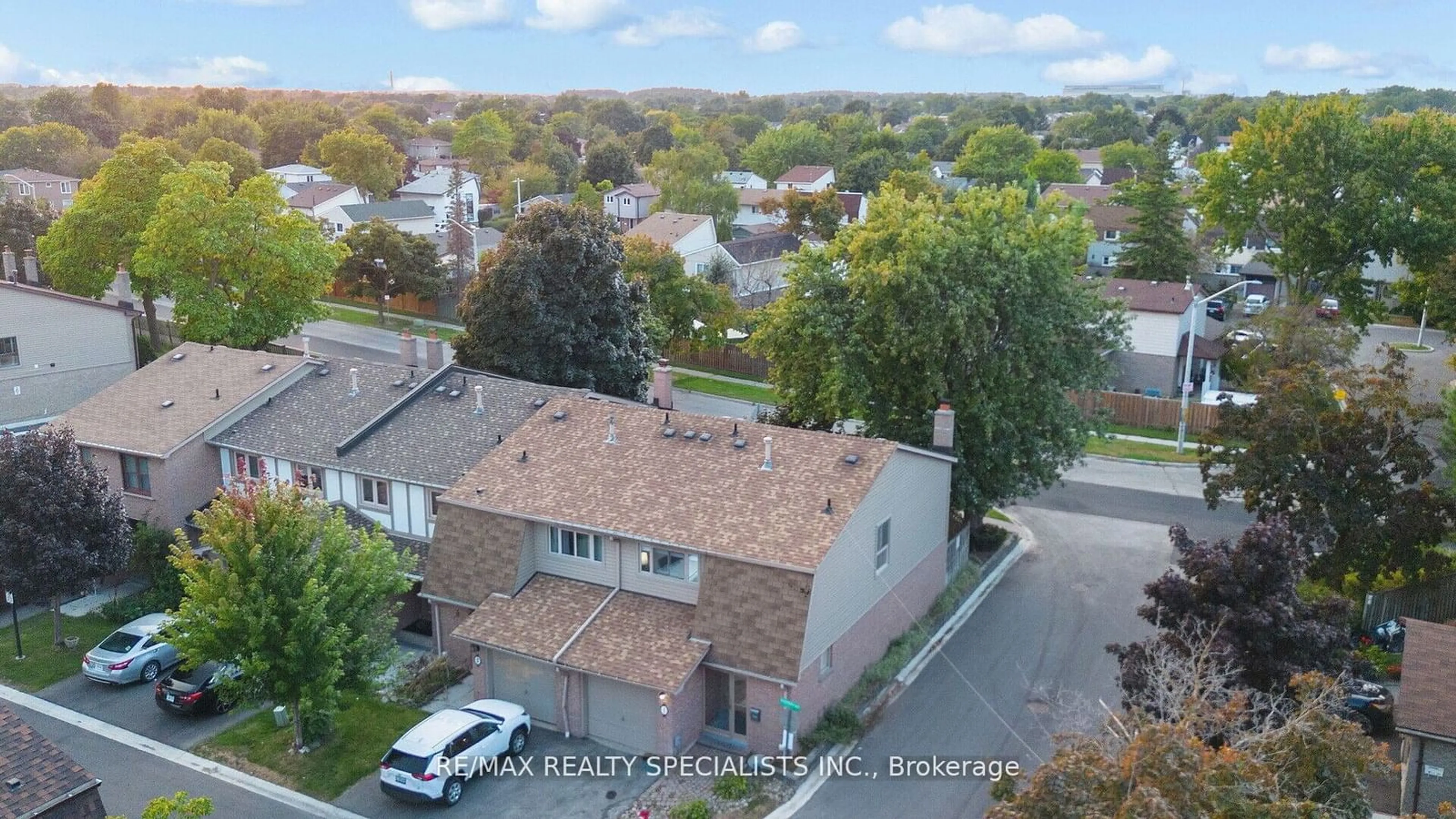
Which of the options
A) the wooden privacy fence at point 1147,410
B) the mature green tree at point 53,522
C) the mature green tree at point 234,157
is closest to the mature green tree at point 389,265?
the mature green tree at point 234,157

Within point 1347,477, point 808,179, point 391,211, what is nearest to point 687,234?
point 391,211

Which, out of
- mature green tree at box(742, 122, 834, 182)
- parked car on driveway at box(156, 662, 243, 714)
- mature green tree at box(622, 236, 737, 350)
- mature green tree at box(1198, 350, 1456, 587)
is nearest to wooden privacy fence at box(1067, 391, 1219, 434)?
mature green tree at box(622, 236, 737, 350)

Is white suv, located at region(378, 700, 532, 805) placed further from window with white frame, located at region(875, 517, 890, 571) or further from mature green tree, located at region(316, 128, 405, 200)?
mature green tree, located at region(316, 128, 405, 200)

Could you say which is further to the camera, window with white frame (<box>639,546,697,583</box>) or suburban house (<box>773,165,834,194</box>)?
suburban house (<box>773,165,834,194</box>)

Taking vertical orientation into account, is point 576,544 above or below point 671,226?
below

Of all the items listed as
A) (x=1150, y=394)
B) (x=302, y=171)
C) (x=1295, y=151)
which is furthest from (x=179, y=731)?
(x=302, y=171)

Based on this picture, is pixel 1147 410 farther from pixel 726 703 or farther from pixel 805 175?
pixel 805 175

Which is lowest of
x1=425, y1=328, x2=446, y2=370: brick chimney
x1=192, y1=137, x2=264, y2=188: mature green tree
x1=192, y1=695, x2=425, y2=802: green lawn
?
x1=192, y1=695, x2=425, y2=802: green lawn

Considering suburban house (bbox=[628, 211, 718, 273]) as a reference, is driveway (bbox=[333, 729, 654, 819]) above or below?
below
